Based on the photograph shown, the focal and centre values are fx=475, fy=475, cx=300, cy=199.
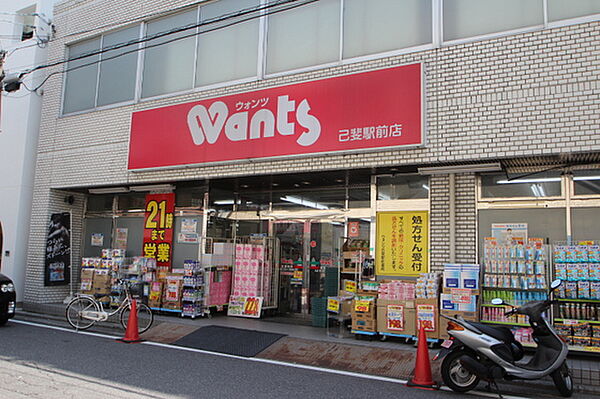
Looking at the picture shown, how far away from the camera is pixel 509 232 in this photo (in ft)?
28.8

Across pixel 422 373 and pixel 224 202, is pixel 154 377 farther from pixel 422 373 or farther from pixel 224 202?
pixel 224 202

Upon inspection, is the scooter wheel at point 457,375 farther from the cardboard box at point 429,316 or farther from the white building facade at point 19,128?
the white building facade at point 19,128

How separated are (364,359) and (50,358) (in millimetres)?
5100

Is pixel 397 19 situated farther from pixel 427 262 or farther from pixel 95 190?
pixel 95 190

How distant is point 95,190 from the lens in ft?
46.3

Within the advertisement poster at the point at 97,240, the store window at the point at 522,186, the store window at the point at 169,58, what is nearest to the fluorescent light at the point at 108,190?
the advertisement poster at the point at 97,240

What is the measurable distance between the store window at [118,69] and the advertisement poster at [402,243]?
24.9ft

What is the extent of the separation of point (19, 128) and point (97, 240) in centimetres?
410

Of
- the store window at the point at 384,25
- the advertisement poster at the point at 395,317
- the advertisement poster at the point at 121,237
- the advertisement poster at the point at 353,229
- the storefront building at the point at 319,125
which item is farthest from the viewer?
the advertisement poster at the point at 121,237

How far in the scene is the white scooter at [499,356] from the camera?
600 cm

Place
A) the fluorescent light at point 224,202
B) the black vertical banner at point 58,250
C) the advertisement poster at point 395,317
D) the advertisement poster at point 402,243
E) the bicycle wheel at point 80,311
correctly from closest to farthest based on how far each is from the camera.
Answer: the advertisement poster at point 395,317 < the advertisement poster at point 402,243 < the bicycle wheel at point 80,311 < the fluorescent light at point 224,202 < the black vertical banner at point 58,250

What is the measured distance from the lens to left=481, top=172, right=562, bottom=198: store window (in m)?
8.66

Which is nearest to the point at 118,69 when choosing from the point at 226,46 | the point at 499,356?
the point at 226,46

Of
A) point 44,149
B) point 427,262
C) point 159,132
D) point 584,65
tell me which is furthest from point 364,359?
point 44,149
